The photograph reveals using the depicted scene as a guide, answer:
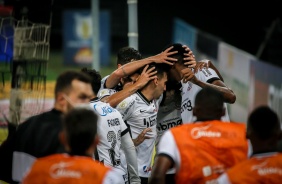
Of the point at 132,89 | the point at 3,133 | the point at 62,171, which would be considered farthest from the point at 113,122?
the point at 3,133

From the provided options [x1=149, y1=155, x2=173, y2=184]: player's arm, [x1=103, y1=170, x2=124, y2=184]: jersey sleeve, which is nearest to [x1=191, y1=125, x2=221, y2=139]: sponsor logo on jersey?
[x1=149, y1=155, x2=173, y2=184]: player's arm

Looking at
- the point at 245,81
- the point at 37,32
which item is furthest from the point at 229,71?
the point at 37,32

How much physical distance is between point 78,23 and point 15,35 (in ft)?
67.9

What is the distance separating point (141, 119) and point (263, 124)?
10.7 feet

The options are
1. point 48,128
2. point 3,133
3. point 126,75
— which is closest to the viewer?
point 48,128

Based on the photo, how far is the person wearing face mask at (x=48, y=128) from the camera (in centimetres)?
567

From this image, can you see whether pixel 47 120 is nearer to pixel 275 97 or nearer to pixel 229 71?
pixel 275 97

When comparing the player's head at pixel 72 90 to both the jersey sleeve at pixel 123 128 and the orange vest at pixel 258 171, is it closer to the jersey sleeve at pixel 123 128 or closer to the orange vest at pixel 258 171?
the orange vest at pixel 258 171

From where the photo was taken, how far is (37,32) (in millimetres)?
11000

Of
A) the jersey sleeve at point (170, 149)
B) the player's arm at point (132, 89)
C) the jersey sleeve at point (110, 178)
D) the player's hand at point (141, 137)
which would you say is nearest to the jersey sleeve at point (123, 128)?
the player's arm at point (132, 89)

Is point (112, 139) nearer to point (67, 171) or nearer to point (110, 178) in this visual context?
point (110, 178)

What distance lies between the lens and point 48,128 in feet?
18.9

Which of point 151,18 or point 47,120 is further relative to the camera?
point 151,18

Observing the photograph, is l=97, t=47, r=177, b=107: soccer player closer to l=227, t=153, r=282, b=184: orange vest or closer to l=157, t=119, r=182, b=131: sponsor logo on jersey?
l=157, t=119, r=182, b=131: sponsor logo on jersey
